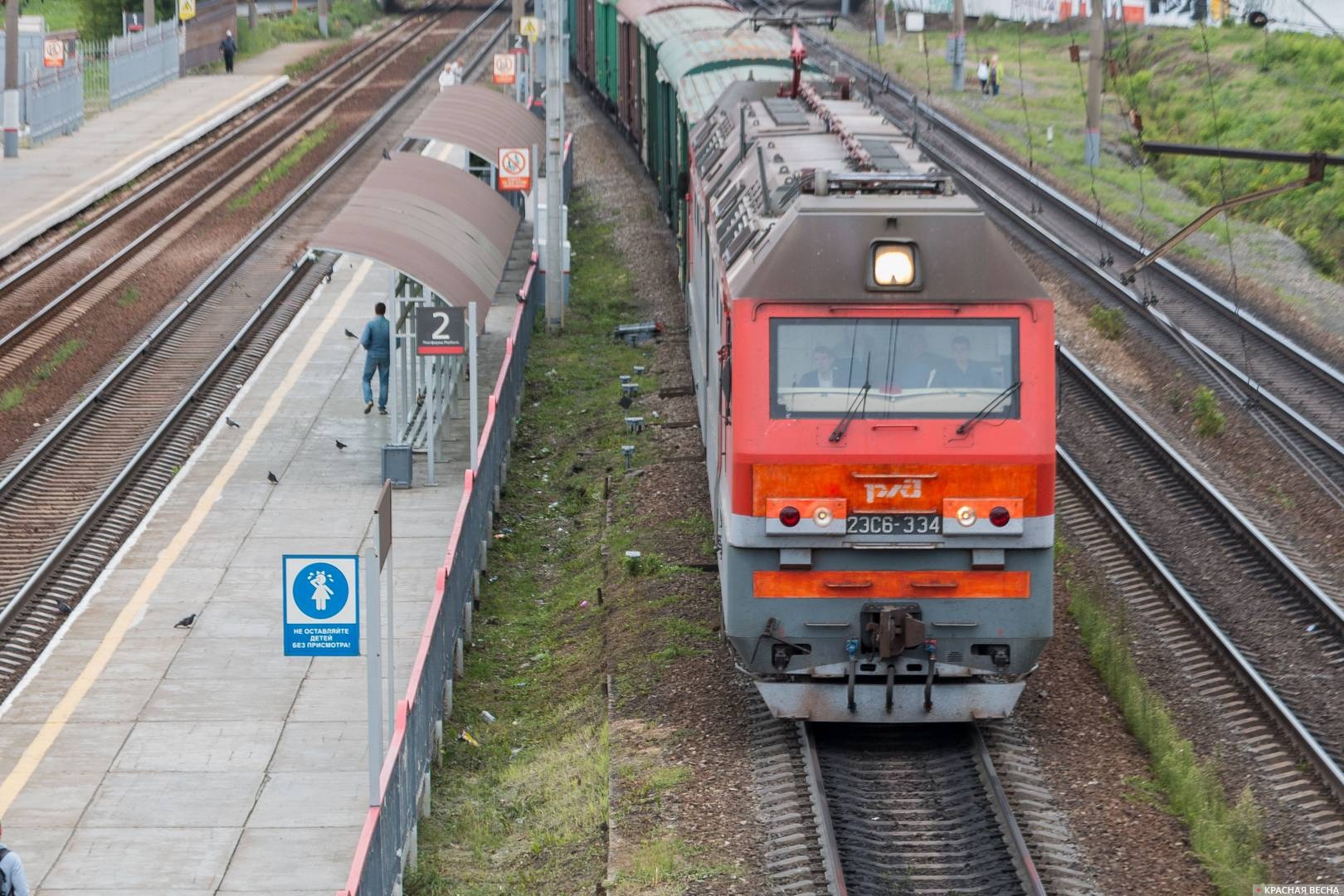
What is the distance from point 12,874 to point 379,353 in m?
12.8

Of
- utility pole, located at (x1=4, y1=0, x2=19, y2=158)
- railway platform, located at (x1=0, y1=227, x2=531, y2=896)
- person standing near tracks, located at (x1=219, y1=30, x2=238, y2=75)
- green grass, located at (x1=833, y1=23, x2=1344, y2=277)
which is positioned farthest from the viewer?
person standing near tracks, located at (x1=219, y1=30, x2=238, y2=75)

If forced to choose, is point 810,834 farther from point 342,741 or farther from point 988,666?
point 342,741

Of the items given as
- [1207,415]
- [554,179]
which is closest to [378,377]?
[554,179]

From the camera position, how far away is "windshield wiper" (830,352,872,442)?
1158 centimetres

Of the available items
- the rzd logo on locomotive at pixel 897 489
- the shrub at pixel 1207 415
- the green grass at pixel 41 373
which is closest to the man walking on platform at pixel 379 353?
the green grass at pixel 41 373

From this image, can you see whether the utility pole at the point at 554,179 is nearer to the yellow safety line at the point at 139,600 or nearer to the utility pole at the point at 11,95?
the yellow safety line at the point at 139,600

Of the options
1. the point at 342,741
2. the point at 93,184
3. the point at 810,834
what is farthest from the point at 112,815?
the point at 93,184

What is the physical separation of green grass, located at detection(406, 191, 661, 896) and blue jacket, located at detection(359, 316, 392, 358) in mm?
1908

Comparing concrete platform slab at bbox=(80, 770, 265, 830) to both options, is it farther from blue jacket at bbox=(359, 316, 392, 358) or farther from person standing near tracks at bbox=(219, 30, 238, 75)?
person standing near tracks at bbox=(219, 30, 238, 75)

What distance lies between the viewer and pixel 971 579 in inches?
462

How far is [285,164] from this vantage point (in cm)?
4066

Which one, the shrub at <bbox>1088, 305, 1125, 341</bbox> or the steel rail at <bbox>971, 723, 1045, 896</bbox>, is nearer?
the steel rail at <bbox>971, 723, 1045, 896</bbox>

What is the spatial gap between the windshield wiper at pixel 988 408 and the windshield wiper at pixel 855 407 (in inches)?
23.7

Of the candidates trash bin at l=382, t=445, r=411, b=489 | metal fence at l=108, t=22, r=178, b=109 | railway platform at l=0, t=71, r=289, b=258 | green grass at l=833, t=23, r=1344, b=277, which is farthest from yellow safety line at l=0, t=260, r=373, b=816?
metal fence at l=108, t=22, r=178, b=109
